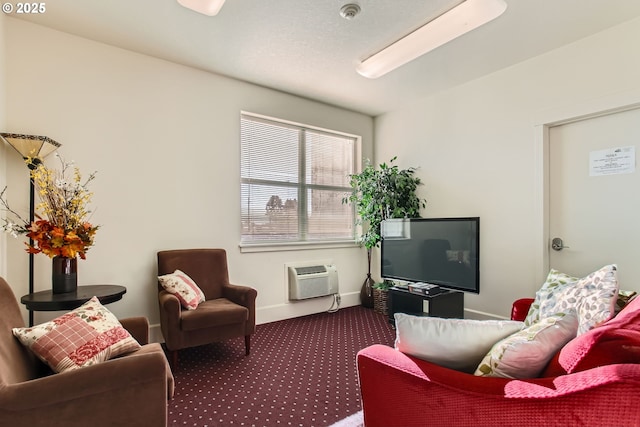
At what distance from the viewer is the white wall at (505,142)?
2.71 metres

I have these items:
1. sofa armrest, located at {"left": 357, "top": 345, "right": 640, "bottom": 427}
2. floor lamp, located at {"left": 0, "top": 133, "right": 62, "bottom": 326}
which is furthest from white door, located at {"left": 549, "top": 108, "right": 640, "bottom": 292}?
floor lamp, located at {"left": 0, "top": 133, "right": 62, "bottom": 326}

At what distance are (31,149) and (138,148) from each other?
0.79m

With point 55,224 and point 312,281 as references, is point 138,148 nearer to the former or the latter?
point 55,224

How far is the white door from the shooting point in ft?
8.61

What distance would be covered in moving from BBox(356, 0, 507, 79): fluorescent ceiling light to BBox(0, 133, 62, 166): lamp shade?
8.76ft

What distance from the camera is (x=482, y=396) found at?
968 mm

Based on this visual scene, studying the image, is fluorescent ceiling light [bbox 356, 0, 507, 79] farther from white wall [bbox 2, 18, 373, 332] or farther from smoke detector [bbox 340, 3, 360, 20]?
white wall [bbox 2, 18, 373, 332]

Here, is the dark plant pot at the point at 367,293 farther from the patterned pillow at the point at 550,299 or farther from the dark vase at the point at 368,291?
the patterned pillow at the point at 550,299

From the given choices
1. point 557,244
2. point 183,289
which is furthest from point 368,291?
point 183,289

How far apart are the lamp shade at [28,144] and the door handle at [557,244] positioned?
14.1ft

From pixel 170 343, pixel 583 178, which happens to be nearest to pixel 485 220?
pixel 583 178

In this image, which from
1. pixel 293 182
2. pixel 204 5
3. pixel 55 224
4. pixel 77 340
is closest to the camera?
pixel 77 340

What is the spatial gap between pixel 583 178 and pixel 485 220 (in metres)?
0.91

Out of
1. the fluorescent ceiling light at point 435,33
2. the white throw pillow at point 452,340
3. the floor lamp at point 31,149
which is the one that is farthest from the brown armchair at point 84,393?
the fluorescent ceiling light at point 435,33
